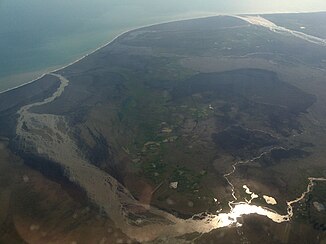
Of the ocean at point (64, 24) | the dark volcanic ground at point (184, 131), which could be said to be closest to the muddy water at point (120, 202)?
the dark volcanic ground at point (184, 131)

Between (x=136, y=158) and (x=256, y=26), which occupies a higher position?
(x=136, y=158)

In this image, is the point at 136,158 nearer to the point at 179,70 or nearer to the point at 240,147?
the point at 240,147

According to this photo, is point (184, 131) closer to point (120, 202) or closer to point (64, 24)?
point (120, 202)

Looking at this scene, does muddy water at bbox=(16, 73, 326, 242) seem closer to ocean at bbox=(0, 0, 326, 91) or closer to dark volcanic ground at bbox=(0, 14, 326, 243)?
dark volcanic ground at bbox=(0, 14, 326, 243)

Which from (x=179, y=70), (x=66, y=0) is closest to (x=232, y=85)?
(x=179, y=70)

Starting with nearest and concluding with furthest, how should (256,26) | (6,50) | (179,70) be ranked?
(179,70) → (6,50) → (256,26)

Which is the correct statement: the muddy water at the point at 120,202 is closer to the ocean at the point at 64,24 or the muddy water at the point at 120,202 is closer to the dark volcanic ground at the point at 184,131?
the dark volcanic ground at the point at 184,131

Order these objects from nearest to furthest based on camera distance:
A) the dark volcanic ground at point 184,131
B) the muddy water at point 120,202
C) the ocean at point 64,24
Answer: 1. the muddy water at point 120,202
2. the dark volcanic ground at point 184,131
3. the ocean at point 64,24

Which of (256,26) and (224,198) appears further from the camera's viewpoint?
(256,26)
